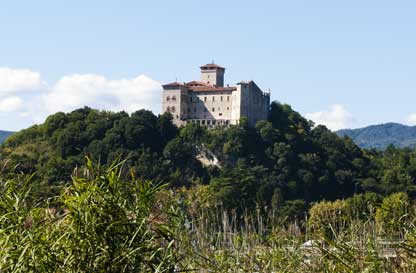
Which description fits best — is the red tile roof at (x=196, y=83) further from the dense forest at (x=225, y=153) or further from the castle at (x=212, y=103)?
the dense forest at (x=225, y=153)

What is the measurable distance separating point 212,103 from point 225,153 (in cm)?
882

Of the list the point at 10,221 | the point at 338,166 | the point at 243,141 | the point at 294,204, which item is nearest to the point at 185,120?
the point at 243,141

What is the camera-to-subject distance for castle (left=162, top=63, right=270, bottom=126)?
8481cm

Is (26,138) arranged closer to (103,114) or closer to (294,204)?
(103,114)

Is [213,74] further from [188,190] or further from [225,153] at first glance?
[188,190]

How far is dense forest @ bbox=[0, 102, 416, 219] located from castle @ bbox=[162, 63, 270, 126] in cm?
318

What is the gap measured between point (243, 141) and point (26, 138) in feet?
53.8

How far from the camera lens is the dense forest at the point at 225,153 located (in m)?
72.7

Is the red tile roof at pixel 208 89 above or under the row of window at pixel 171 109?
above

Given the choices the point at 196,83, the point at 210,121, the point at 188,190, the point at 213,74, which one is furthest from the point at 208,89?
the point at 188,190

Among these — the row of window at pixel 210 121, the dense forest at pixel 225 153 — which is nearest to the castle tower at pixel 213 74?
the row of window at pixel 210 121

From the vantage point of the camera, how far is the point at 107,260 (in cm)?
761

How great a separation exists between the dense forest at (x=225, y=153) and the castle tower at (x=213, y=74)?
A: 9143 mm

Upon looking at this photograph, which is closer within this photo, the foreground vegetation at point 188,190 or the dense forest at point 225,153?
the foreground vegetation at point 188,190
